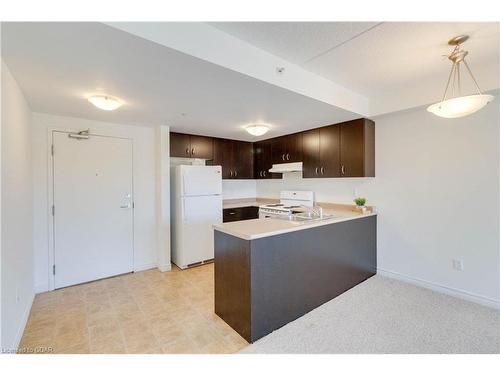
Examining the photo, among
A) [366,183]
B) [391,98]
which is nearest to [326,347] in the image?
[366,183]

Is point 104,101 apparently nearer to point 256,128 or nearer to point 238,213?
point 256,128

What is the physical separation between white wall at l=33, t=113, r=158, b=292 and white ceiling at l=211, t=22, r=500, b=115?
2.53m

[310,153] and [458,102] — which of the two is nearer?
[458,102]

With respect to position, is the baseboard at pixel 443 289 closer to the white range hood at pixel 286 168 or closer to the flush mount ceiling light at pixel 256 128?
the white range hood at pixel 286 168

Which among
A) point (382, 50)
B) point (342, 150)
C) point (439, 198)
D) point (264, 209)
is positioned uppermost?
point (382, 50)

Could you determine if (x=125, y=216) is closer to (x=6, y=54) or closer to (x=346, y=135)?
(x=6, y=54)

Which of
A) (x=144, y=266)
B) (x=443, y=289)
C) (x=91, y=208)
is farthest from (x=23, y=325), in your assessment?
(x=443, y=289)

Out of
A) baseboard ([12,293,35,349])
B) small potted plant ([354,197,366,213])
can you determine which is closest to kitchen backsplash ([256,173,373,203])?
small potted plant ([354,197,366,213])

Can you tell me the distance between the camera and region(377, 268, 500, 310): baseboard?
2496 mm

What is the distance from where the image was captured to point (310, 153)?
3.87 metres

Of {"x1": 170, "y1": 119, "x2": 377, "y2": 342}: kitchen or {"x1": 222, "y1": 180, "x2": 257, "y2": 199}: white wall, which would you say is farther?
{"x1": 222, "y1": 180, "x2": 257, "y2": 199}: white wall

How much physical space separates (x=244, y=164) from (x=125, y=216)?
239cm

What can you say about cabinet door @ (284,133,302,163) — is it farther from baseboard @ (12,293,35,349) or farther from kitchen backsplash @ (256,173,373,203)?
baseboard @ (12,293,35,349)

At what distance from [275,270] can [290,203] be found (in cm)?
245
